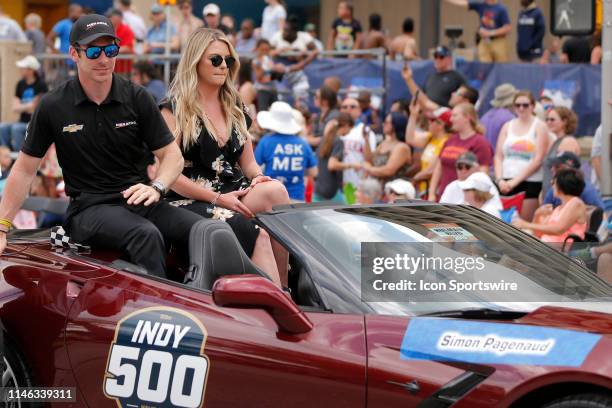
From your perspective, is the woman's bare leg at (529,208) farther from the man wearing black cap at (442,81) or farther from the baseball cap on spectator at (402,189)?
the man wearing black cap at (442,81)

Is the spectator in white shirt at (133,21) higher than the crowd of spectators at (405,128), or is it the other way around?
the spectator in white shirt at (133,21)

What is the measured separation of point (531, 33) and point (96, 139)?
10304 millimetres

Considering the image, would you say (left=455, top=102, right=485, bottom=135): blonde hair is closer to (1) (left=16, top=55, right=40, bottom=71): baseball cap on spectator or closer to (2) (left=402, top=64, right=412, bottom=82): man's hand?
(2) (left=402, top=64, right=412, bottom=82): man's hand

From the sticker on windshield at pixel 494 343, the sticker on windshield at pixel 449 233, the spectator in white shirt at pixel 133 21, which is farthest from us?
the spectator in white shirt at pixel 133 21

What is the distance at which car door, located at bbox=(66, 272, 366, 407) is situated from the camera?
456cm

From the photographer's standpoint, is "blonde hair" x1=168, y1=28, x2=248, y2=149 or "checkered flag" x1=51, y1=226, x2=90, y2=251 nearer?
"checkered flag" x1=51, y1=226, x2=90, y2=251

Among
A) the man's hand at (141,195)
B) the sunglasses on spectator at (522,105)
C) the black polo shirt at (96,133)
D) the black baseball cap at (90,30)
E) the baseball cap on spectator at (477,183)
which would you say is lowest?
the baseball cap on spectator at (477,183)

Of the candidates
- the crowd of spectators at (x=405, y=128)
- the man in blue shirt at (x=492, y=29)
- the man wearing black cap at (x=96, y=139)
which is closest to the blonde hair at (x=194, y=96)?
the man wearing black cap at (x=96, y=139)

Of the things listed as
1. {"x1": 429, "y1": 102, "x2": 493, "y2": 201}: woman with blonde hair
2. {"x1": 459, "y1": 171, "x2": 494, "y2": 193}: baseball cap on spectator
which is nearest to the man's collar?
{"x1": 459, "y1": 171, "x2": 494, "y2": 193}: baseball cap on spectator

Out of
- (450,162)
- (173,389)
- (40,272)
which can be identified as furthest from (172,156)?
(450,162)

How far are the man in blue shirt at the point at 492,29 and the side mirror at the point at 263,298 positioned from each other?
36.3 feet

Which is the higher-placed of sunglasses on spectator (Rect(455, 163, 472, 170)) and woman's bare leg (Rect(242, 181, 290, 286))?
woman's bare leg (Rect(242, 181, 290, 286))

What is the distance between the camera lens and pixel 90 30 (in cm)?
595

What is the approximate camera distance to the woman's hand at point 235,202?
19.9ft
